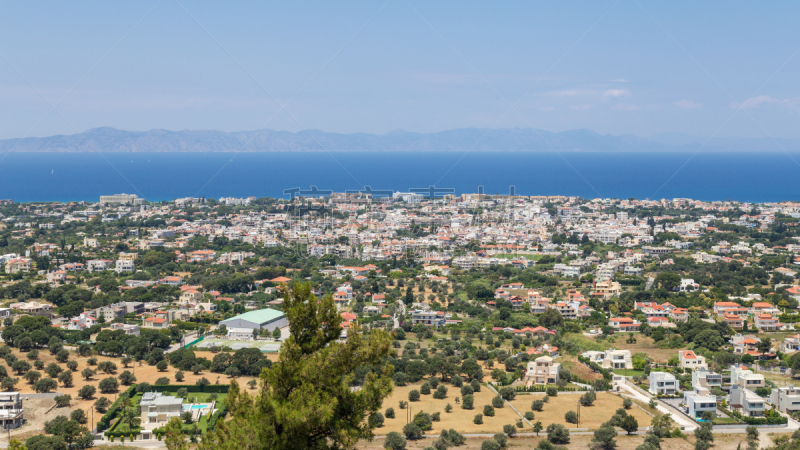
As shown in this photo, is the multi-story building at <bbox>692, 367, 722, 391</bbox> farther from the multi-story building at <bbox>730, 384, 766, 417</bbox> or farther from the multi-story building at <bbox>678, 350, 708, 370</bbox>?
the multi-story building at <bbox>678, 350, 708, 370</bbox>

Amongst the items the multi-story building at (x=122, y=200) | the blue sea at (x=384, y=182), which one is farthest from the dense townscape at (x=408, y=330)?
the blue sea at (x=384, y=182)

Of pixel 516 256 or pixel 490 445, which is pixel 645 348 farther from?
pixel 516 256

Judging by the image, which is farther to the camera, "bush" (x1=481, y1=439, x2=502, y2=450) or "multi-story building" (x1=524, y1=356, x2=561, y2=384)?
"multi-story building" (x1=524, y1=356, x2=561, y2=384)

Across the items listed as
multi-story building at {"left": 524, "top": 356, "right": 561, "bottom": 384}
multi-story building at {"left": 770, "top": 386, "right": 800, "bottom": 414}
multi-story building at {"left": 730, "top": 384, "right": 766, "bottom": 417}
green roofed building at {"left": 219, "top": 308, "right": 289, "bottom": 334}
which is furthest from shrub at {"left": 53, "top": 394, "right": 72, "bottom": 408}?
multi-story building at {"left": 770, "top": 386, "right": 800, "bottom": 414}

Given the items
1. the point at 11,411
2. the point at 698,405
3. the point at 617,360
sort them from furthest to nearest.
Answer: the point at 617,360
the point at 698,405
the point at 11,411

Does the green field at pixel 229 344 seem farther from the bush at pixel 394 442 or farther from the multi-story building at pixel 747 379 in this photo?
the multi-story building at pixel 747 379

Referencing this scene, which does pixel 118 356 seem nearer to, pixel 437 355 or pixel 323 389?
pixel 437 355

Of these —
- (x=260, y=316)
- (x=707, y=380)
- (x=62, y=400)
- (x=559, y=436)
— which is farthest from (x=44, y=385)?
(x=707, y=380)
